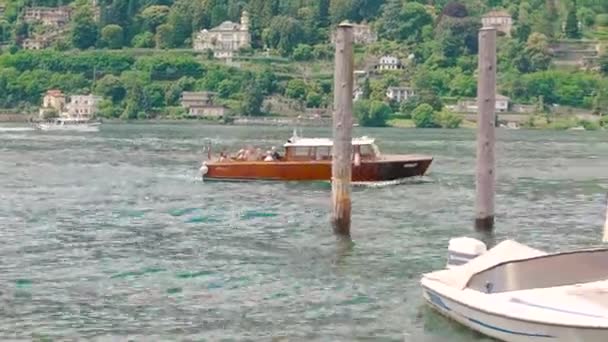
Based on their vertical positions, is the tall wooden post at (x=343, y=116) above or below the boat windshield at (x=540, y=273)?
above

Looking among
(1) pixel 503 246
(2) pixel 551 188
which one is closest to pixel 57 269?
(1) pixel 503 246

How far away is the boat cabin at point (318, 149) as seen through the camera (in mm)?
65938

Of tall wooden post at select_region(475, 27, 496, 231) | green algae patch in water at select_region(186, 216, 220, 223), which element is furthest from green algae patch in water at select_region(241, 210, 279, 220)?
tall wooden post at select_region(475, 27, 496, 231)

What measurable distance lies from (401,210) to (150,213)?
1051 cm

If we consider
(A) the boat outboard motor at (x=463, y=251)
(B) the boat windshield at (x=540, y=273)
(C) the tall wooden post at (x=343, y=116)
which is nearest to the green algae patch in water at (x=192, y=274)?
(C) the tall wooden post at (x=343, y=116)

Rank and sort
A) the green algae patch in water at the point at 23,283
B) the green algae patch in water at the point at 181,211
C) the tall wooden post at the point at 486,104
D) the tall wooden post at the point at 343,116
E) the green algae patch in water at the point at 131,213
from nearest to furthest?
the green algae patch in water at the point at 23,283 < the tall wooden post at the point at 486,104 < the tall wooden post at the point at 343,116 < the green algae patch in water at the point at 131,213 < the green algae patch in water at the point at 181,211

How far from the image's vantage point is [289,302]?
30953 mm

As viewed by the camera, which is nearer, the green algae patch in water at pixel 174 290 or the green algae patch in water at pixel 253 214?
the green algae patch in water at pixel 174 290

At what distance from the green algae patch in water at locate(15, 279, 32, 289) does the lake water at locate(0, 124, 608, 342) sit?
15cm

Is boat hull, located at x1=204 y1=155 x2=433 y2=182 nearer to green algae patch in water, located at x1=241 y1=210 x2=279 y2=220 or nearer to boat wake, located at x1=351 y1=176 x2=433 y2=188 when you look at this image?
boat wake, located at x1=351 y1=176 x2=433 y2=188

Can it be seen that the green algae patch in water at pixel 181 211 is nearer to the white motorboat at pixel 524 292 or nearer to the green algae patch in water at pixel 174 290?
the green algae patch in water at pixel 174 290

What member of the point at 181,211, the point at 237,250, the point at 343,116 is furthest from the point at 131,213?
the point at 343,116

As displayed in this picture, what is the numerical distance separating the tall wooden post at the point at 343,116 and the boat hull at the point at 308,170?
26739 millimetres

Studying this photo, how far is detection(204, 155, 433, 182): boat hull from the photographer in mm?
65438
